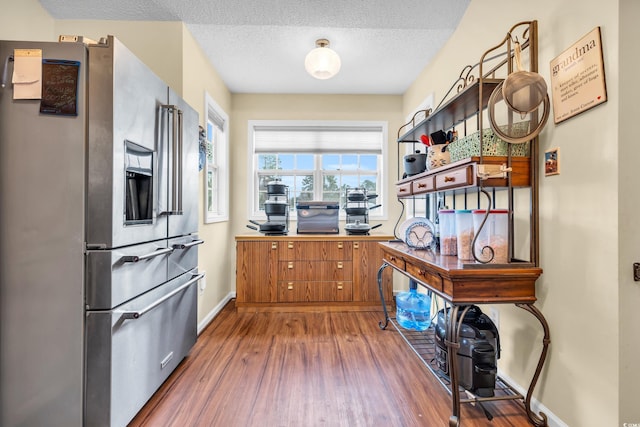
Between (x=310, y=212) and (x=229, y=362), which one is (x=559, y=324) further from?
(x=310, y=212)

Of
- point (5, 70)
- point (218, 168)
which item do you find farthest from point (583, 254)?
point (218, 168)

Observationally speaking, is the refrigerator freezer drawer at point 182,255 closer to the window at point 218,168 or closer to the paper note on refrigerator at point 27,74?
the paper note on refrigerator at point 27,74

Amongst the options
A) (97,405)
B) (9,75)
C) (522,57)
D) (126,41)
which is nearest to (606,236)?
(522,57)

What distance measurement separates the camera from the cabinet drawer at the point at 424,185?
1893mm

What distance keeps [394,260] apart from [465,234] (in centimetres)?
69

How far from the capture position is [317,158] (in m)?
3.94

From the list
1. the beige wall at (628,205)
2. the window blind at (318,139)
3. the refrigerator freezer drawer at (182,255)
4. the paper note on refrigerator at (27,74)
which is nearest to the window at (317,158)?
the window blind at (318,139)

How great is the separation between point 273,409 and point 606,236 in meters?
1.77

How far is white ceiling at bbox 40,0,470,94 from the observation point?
7.31 feet

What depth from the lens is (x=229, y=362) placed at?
2.11 meters

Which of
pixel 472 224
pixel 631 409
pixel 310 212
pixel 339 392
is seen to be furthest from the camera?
pixel 310 212

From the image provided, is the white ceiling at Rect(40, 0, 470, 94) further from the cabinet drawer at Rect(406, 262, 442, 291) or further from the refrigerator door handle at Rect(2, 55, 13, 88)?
the cabinet drawer at Rect(406, 262, 442, 291)

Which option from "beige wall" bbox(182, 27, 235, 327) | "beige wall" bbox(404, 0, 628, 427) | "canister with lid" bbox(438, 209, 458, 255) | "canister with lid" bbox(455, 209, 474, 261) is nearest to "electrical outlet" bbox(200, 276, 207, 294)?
"beige wall" bbox(182, 27, 235, 327)

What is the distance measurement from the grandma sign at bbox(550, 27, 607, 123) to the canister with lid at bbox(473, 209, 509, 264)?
1.70ft
